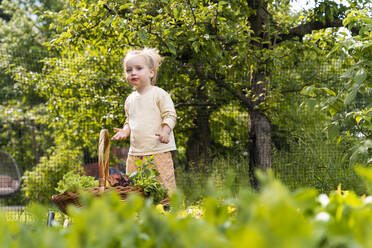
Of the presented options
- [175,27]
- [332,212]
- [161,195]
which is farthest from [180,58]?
[332,212]

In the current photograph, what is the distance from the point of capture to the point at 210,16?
386 cm

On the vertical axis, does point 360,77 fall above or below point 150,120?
above

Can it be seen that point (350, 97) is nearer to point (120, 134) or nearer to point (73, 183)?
point (73, 183)

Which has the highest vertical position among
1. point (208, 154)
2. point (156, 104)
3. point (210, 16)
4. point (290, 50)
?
point (210, 16)

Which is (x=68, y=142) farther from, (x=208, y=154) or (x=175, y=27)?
(x=175, y=27)

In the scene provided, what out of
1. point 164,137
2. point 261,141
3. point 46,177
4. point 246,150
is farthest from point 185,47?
point 46,177

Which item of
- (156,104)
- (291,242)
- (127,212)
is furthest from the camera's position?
(156,104)

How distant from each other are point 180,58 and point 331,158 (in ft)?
6.81

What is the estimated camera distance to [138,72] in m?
3.18

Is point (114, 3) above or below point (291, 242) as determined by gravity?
above

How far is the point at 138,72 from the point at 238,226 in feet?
8.97

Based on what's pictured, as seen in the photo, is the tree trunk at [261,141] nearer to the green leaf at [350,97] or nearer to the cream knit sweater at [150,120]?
the cream knit sweater at [150,120]

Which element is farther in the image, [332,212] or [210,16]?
[210,16]

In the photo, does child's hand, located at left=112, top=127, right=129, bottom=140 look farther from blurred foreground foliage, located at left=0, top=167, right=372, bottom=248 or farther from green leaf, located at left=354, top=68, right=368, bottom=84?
blurred foreground foliage, located at left=0, top=167, right=372, bottom=248
